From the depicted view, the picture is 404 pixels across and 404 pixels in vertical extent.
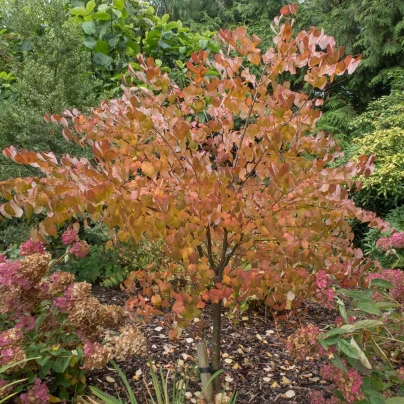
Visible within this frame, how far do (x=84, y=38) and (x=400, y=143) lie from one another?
3.73 metres

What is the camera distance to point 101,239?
152 inches

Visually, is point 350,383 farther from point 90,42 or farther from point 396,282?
point 90,42

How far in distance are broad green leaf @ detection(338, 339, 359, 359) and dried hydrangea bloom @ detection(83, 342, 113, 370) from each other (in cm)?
96

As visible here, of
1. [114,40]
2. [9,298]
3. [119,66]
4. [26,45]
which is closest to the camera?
[9,298]

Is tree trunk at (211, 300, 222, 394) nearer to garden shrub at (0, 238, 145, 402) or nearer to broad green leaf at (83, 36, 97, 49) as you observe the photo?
garden shrub at (0, 238, 145, 402)

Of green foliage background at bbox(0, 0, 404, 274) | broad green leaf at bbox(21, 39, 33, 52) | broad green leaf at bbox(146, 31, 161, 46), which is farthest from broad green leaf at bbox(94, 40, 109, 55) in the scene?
broad green leaf at bbox(21, 39, 33, 52)

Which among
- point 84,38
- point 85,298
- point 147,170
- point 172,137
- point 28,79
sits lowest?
point 85,298

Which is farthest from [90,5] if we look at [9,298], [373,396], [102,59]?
[373,396]

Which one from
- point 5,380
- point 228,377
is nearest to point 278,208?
point 228,377

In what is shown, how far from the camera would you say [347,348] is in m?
1.52

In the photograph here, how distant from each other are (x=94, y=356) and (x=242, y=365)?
1053mm

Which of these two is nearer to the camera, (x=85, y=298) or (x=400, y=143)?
(x=85, y=298)

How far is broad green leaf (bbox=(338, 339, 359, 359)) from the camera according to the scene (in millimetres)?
1486

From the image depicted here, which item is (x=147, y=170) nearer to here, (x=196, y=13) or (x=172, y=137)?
(x=172, y=137)
